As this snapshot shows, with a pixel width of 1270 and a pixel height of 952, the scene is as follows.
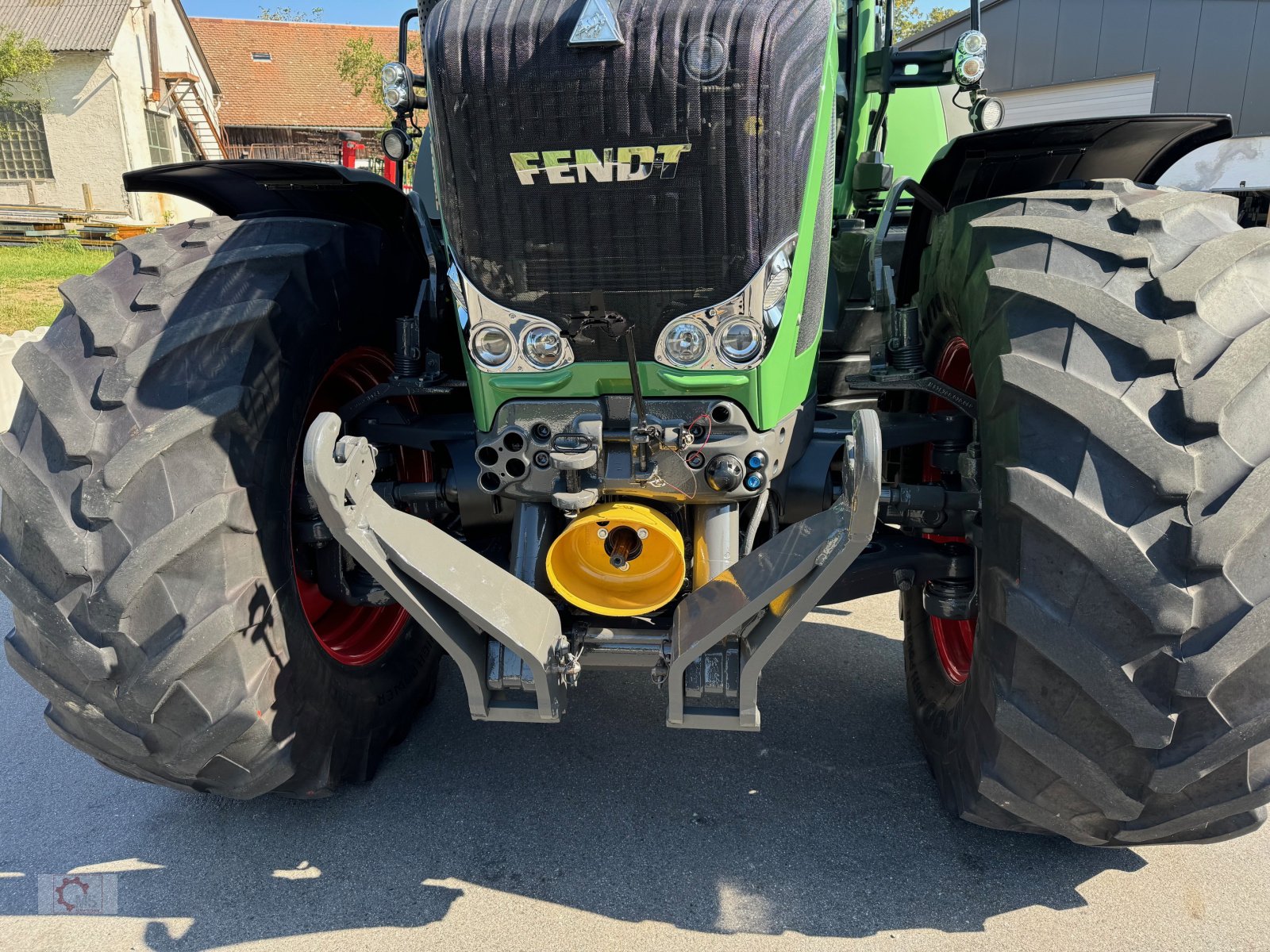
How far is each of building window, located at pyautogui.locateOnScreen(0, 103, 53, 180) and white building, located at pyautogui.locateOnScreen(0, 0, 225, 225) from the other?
0.8 inches

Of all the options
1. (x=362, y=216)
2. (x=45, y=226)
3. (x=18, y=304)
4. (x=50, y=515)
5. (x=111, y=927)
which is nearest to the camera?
(x=50, y=515)

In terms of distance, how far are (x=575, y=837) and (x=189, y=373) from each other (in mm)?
1587

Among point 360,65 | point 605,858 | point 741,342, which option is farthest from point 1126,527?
point 360,65

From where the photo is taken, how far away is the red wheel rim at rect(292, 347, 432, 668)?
2.77 m

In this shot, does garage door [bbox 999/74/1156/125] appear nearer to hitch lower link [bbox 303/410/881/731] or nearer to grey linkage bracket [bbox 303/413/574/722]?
hitch lower link [bbox 303/410/881/731]

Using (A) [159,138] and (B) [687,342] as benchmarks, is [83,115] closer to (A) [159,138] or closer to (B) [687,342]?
(A) [159,138]

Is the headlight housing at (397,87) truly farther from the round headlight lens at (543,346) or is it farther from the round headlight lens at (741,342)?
the round headlight lens at (741,342)

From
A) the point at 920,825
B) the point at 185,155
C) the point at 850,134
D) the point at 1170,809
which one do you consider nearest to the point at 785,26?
the point at 850,134

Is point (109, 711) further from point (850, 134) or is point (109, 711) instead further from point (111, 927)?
point (850, 134)

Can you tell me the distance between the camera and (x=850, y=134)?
3361 mm

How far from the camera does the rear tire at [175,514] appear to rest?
2.06 metres

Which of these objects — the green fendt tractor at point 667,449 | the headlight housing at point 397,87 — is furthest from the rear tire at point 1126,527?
the headlight housing at point 397,87

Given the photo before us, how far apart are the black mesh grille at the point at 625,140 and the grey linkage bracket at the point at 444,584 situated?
1.80ft

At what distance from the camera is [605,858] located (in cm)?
252
